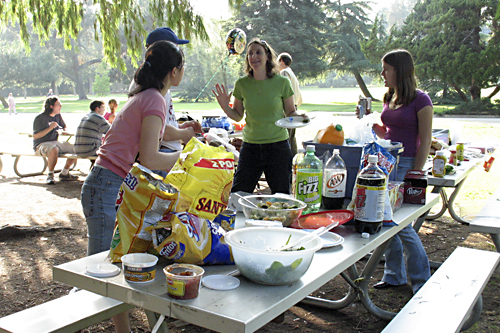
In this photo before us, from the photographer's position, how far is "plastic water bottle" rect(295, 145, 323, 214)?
196 cm

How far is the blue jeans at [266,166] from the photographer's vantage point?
3.50 meters

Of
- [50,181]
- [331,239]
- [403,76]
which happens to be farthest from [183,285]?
[50,181]

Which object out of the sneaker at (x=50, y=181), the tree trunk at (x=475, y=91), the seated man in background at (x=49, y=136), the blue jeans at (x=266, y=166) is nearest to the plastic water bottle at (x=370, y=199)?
the blue jeans at (x=266, y=166)

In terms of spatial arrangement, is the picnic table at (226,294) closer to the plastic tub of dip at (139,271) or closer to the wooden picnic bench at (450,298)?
the plastic tub of dip at (139,271)

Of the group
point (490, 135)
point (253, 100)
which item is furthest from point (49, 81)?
point (253, 100)

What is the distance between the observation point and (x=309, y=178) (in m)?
1.96

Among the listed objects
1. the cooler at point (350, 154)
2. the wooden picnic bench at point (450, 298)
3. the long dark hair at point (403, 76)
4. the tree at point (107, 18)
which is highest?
the tree at point (107, 18)

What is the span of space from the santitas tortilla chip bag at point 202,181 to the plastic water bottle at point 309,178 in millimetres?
500

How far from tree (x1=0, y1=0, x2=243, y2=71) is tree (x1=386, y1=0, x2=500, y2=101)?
19030 millimetres

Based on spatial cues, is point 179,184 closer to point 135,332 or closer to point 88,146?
point 135,332

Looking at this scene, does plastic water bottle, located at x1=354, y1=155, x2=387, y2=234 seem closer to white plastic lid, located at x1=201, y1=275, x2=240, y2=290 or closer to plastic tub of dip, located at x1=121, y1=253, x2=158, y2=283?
white plastic lid, located at x1=201, y1=275, x2=240, y2=290

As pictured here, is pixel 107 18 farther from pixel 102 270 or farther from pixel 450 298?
pixel 450 298

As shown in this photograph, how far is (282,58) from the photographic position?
714cm

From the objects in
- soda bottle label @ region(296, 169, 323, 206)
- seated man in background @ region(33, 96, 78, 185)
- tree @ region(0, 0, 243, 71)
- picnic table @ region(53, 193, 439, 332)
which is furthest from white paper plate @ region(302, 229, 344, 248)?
seated man in background @ region(33, 96, 78, 185)
